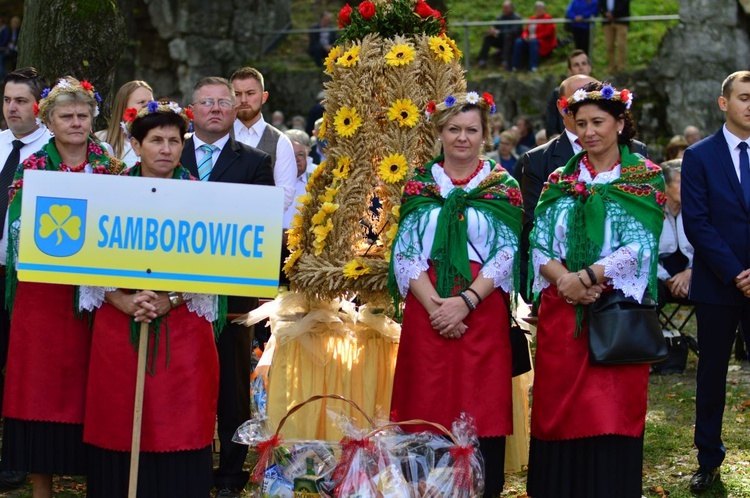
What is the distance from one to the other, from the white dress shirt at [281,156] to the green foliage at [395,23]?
113cm

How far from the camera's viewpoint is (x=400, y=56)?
5777mm

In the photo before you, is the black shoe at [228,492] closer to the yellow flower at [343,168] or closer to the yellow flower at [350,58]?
the yellow flower at [343,168]

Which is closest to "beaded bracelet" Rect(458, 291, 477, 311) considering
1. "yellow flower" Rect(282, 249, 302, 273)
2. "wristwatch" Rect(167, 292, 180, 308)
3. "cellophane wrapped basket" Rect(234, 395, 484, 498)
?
"cellophane wrapped basket" Rect(234, 395, 484, 498)

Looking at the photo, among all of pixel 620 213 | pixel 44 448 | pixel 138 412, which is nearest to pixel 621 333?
pixel 620 213

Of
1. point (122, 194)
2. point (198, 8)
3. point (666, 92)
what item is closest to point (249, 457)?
point (122, 194)

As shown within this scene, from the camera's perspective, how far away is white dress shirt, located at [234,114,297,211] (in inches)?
267

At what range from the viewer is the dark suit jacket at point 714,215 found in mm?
5863

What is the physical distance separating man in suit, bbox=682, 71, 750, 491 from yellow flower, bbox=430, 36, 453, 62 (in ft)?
4.65

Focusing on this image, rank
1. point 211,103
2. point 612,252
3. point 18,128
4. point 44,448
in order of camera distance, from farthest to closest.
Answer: point 18,128, point 211,103, point 44,448, point 612,252

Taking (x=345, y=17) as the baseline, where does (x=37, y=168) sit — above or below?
below

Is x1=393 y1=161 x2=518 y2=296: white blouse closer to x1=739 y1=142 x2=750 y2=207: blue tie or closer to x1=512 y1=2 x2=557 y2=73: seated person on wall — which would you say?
x1=739 y1=142 x2=750 y2=207: blue tie

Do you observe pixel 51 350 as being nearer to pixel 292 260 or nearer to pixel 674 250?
pixel 292 260

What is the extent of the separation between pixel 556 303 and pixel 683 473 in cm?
181

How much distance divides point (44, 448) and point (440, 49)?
2.85m
